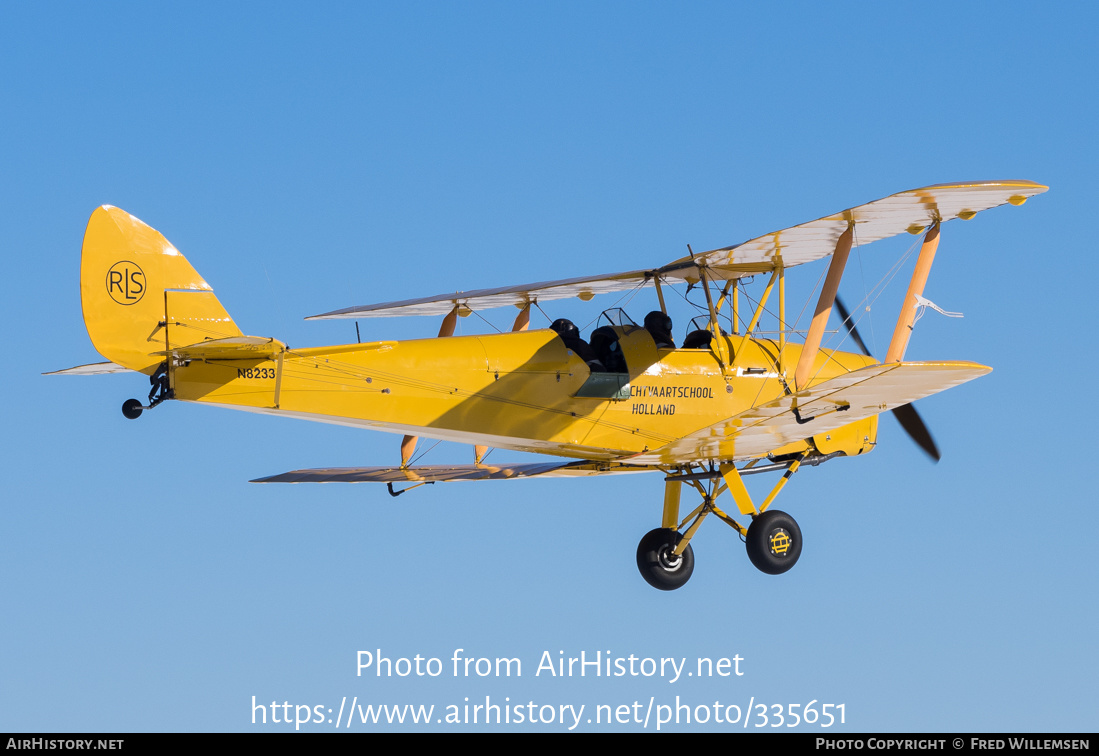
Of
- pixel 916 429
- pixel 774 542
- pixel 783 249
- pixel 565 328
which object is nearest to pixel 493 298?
pixel 565 328

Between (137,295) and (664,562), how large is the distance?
6433 mm

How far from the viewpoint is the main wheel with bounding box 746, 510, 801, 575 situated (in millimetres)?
14875

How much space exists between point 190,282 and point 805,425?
6.31m

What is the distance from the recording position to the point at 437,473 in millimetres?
16406

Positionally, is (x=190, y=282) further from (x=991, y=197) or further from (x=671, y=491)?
(x=991, y=197)

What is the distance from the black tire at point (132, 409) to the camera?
11.8 m

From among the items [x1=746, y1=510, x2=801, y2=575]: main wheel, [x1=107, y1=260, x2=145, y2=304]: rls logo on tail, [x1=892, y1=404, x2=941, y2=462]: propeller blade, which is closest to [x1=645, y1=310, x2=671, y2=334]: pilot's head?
[x1=746, y1=510, x2=801, y2=575]: main wheel

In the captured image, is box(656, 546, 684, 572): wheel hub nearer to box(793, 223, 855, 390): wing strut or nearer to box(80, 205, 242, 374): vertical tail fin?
box(793, 223, 855, 390): wing strut

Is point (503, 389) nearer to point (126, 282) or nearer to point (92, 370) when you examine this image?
point (126, 282)

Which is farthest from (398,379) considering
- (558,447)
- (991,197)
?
(991,197)

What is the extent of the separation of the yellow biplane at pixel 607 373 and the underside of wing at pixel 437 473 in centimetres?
3

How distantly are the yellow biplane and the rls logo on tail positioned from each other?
0.04ft

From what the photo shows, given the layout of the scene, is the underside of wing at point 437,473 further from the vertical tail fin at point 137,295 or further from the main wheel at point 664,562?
the vertical tail fin at point 137,295

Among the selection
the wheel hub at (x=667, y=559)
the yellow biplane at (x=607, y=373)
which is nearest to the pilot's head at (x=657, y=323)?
the yellow biplane at (x=607, y=373)
